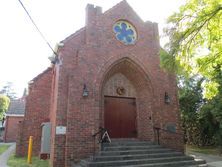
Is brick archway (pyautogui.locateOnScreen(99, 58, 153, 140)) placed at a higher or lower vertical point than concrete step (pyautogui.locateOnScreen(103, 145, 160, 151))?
higher

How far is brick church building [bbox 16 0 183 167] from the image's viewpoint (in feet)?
27.6

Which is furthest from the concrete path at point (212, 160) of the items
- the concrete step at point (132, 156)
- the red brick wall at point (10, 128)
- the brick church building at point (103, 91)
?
the red brick wall at point (10, 128)

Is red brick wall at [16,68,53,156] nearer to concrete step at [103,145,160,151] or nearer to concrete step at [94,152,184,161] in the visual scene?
concrete step at [103,145,160,151]

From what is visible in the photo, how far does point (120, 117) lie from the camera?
10539 mm

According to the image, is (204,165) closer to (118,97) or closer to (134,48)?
(118,97)

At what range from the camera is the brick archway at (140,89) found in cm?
1022

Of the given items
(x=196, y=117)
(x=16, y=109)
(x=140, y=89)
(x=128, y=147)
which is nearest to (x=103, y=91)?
(x=140, y=89)

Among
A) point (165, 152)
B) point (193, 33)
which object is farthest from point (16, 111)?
point (193, 33)

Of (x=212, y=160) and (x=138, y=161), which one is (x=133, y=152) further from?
(x=212, y=160)

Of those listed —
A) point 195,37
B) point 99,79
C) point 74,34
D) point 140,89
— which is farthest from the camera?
point 140,89

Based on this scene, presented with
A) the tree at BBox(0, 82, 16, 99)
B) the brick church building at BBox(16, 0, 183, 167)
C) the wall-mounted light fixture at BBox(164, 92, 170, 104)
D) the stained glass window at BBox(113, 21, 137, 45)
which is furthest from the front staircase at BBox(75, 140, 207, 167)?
the tree at BBox(0, 82, 16, 99)

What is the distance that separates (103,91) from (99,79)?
1.04m

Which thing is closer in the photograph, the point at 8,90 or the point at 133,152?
the point at 133,152

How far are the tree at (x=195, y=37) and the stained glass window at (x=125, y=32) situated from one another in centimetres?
332
